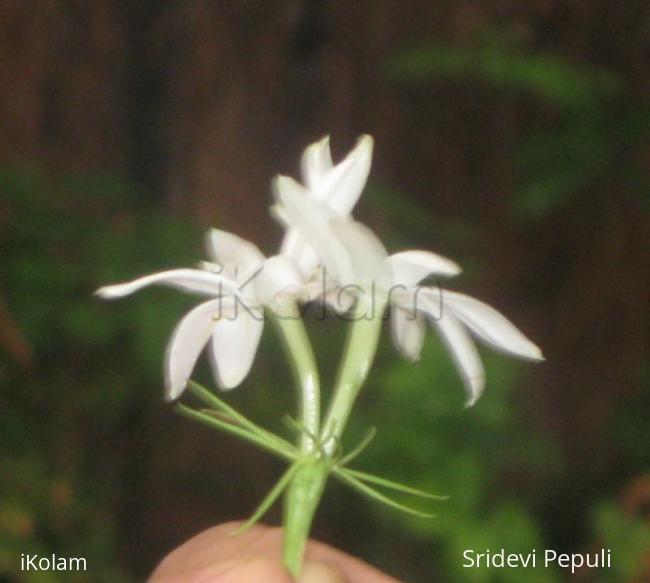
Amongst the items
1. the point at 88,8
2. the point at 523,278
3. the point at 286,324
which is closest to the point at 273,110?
the point at 88,8

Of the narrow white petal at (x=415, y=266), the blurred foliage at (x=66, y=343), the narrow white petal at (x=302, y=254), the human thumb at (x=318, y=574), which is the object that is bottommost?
the human thumb at (x=318, y=574)

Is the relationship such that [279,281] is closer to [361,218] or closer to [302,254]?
[302,254]

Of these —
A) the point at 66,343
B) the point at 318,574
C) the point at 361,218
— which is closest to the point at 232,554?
the point at 318,574

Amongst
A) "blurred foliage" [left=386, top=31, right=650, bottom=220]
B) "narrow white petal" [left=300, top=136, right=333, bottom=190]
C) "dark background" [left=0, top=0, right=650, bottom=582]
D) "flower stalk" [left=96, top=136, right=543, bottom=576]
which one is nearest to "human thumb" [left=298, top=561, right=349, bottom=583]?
"flower stalk" [left=96, top=136, right=543, bottom=576]

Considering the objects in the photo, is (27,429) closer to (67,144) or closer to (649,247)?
Result: (67,144)

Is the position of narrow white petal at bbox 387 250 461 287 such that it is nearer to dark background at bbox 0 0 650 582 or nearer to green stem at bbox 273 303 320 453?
green stem at bbox 273 303 320 453

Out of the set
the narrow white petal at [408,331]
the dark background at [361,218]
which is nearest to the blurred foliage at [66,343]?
the dark background at [361,218]

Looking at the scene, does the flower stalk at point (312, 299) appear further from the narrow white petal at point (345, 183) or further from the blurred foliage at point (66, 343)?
the blurred foliage at point (66, 343)
